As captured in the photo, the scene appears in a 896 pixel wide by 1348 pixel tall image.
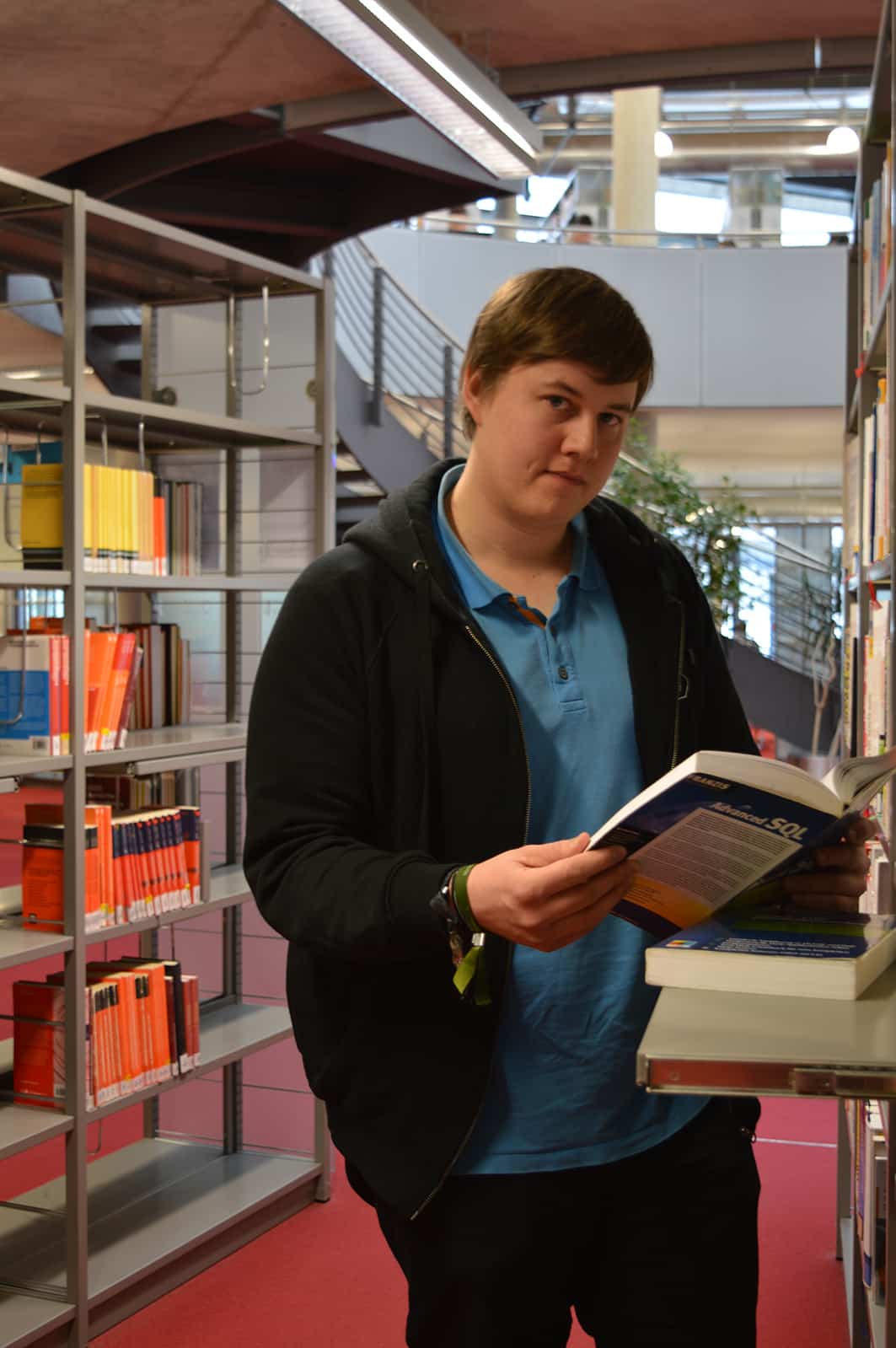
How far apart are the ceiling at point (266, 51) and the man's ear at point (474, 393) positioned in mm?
3642

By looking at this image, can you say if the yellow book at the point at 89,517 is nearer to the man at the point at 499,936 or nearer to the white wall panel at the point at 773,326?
the man at the point at 499,936

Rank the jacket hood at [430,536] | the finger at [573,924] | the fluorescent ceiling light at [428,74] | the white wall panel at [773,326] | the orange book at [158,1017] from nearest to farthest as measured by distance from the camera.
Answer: the finger at [573,924]
the jacket hood at [430,536]
the orange book at [158,1017]
the fluorescent ceiling light at [428,74]
the white wall panel at [773,326]

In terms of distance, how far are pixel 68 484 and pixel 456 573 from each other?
158cm

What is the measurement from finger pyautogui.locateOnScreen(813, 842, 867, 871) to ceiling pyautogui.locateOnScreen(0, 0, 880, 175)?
13.5 feet

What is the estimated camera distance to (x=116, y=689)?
3.16 metres

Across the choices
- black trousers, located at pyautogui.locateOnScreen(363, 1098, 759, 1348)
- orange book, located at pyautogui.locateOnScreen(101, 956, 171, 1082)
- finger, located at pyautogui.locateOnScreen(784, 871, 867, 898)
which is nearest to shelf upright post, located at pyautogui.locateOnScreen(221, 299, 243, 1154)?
orange book, located at pyautogui.locateOnScreen(101, 956, 171, 1082)

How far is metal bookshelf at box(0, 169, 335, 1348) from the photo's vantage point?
288 cm

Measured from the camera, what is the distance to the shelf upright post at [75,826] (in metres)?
2.89

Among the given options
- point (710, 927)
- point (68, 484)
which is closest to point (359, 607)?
point (710, 927)

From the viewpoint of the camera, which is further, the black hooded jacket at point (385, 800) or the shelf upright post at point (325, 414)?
the shelf upright post at point (325, 414)

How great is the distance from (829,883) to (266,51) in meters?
4.53

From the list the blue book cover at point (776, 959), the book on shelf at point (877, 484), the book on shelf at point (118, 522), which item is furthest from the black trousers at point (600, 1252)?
the book on shelf at point (118, 522)

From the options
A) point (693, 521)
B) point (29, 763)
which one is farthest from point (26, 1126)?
point (693, 521)

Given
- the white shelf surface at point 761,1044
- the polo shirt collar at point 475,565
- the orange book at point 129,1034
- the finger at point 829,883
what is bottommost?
the orange book at point 129,1034
